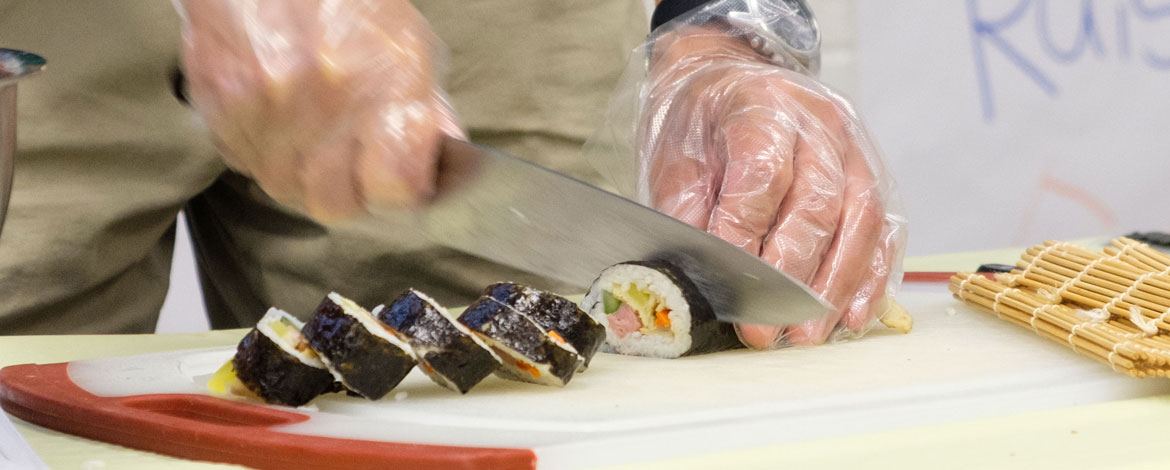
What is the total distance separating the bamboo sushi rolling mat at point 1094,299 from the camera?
124cm

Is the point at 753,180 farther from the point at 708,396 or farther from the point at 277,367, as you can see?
the point at 277,367

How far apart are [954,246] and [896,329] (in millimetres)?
2425

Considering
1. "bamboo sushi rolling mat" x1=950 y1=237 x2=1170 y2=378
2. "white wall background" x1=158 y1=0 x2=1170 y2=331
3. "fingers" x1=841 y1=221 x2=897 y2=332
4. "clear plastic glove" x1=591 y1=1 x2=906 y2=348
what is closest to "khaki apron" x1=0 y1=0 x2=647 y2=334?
"clear plastic glove" x1=591 y1=1 x2=906 y2=348

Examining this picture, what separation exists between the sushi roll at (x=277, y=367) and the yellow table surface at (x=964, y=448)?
14 centimetres

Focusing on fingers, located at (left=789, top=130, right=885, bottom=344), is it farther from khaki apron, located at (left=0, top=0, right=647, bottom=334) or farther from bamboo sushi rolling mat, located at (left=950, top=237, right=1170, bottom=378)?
khaki apron, located at (left=0, top=0, right=647, bottom=334)

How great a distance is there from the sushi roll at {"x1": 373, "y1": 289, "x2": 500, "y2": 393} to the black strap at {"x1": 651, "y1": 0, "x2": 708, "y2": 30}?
0.87 meters

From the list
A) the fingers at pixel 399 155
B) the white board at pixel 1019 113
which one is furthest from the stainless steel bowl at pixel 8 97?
the white board at pixel 1019 113

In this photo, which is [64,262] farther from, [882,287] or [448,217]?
[882,287]

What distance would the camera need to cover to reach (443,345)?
3.70 ft

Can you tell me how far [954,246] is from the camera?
3.76 m

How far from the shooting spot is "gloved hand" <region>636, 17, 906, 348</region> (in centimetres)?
143

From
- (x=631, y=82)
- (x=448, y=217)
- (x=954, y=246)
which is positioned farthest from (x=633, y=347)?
(x=954, y=246)

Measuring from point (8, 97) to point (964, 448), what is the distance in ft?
3.00

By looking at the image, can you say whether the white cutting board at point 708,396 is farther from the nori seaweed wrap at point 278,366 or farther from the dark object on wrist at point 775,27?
the dark object on wrist at point 775,27
